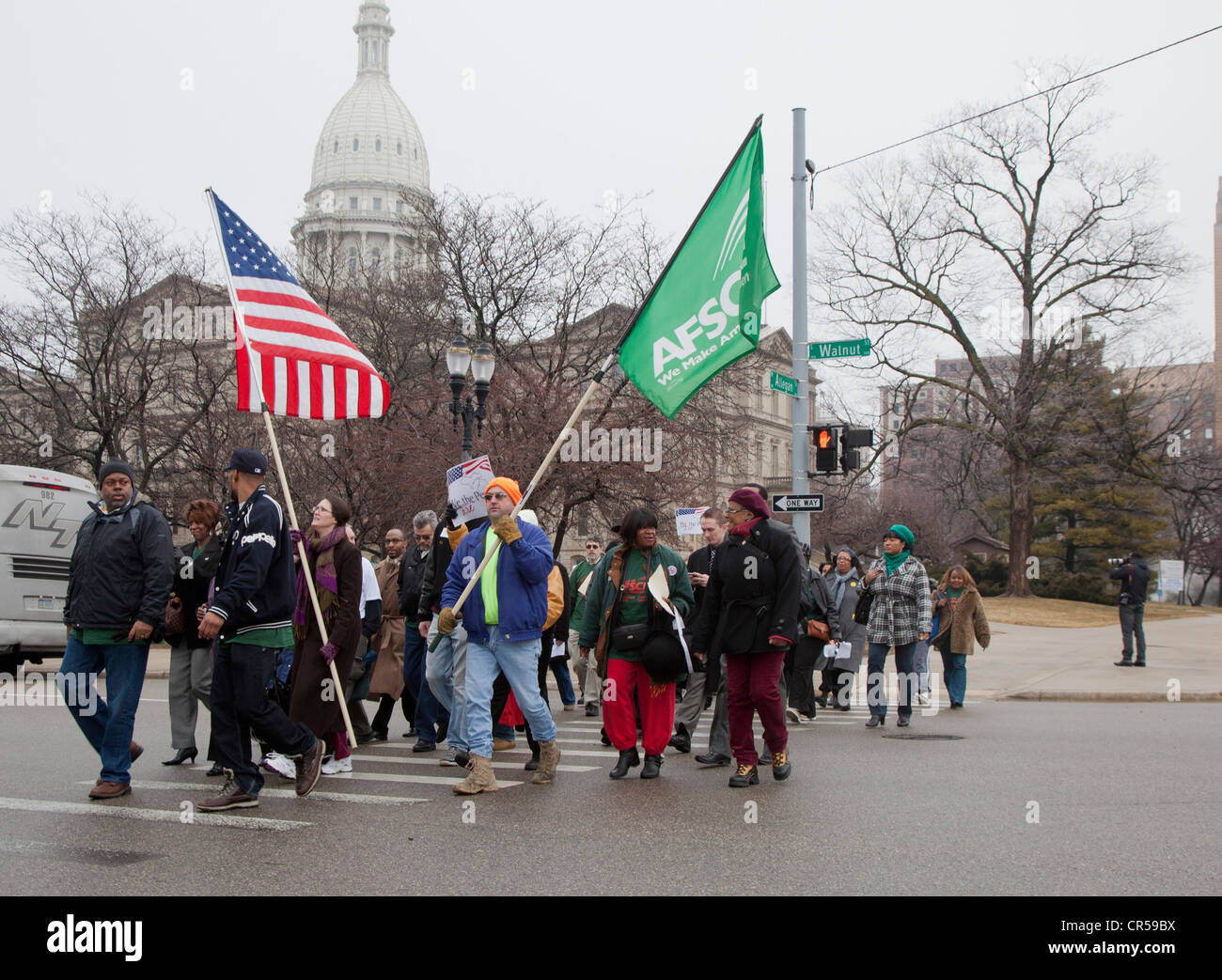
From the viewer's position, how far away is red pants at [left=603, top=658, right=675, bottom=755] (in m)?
7.95

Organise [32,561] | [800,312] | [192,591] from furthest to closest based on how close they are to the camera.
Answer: [800,312] < [32,561] < [192,591]

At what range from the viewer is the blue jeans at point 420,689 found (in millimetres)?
9594

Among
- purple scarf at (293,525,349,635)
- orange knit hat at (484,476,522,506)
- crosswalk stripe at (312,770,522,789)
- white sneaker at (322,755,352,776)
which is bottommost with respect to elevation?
crosswalk stripe at (312,770,522,789)

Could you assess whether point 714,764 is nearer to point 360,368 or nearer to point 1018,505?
point 360,368

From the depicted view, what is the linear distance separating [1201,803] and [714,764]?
10.5ft

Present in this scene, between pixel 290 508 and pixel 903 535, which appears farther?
pixel 903 535

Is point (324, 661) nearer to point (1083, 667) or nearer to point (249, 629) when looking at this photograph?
point (249, 629)

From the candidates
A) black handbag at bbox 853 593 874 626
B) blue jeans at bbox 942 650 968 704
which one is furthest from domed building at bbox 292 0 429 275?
black handbag at bbox 853 593 874 626

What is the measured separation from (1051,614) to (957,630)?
2583cm

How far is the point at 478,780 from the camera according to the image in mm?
7164

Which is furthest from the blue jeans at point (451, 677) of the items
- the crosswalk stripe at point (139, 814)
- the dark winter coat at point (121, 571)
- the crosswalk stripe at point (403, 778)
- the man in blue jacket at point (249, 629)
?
the crosswalk stripe at point (139, 814)

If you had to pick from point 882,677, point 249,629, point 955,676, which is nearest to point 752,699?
point 249,629

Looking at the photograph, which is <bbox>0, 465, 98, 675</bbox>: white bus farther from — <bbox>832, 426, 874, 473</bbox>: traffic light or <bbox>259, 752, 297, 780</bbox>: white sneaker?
<bbox>832, 426, 874, 473</bbox>: traffic light
